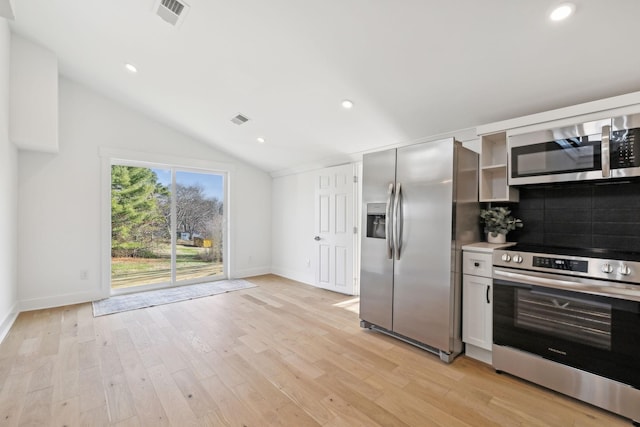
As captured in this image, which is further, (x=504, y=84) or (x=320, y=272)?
(x=320, y=272)

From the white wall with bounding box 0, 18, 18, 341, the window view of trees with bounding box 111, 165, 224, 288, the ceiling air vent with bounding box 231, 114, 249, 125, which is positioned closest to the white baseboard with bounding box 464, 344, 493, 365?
the ceiling air vent with bounding box 231, 114, 249, 125

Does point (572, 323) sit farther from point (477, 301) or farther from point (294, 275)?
point (294, 275)

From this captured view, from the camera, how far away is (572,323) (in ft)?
6.44

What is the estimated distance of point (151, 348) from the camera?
2.67 meters

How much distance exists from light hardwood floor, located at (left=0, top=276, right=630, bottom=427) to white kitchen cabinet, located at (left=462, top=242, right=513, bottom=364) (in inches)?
6.2

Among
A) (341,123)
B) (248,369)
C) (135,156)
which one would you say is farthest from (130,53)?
(248,369)

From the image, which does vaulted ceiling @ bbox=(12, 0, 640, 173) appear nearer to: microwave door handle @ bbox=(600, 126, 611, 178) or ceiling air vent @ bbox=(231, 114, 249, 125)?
ceiling air vent @ bbox=(231, 114, 249, 125)

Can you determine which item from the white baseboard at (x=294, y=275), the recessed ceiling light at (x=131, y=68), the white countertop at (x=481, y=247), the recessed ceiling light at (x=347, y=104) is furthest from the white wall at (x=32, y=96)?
the white countertop at (x=481, y=247)

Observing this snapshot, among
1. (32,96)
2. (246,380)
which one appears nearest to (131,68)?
(32,96)

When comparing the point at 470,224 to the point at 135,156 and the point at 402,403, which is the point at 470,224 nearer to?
the point at 402,403

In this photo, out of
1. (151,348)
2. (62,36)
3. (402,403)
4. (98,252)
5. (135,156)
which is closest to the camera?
(402,403)

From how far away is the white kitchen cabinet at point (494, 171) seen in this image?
8.72 ft

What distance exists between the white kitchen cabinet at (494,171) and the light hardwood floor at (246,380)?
1.55 m

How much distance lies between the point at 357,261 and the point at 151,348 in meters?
2.84
